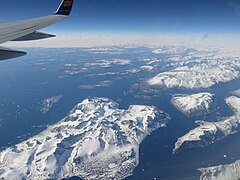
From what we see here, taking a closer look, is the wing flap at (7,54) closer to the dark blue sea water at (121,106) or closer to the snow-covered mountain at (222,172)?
the dark blue sea water at (121,106)

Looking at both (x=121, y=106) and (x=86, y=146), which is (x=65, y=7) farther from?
(x=121, y=106)

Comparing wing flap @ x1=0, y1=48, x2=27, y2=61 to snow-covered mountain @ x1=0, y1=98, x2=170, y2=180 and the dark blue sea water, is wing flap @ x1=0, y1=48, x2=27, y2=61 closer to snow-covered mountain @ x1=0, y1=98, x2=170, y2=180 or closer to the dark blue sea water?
the dark blue sea water

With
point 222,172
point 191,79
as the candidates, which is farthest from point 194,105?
point 191,79

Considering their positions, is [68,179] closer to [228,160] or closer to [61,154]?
[61,154]

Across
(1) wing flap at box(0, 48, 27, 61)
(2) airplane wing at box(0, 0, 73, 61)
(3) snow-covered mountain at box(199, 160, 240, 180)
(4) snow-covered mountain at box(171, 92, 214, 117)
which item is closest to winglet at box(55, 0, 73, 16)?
(2) airplane wing at box(0, 0, 73, 61)

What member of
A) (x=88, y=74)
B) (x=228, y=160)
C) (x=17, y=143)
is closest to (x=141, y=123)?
(x=228, y=160)

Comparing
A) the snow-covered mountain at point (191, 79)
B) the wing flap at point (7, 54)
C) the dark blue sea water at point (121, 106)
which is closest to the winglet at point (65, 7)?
the wing flap at point (7, 54)
